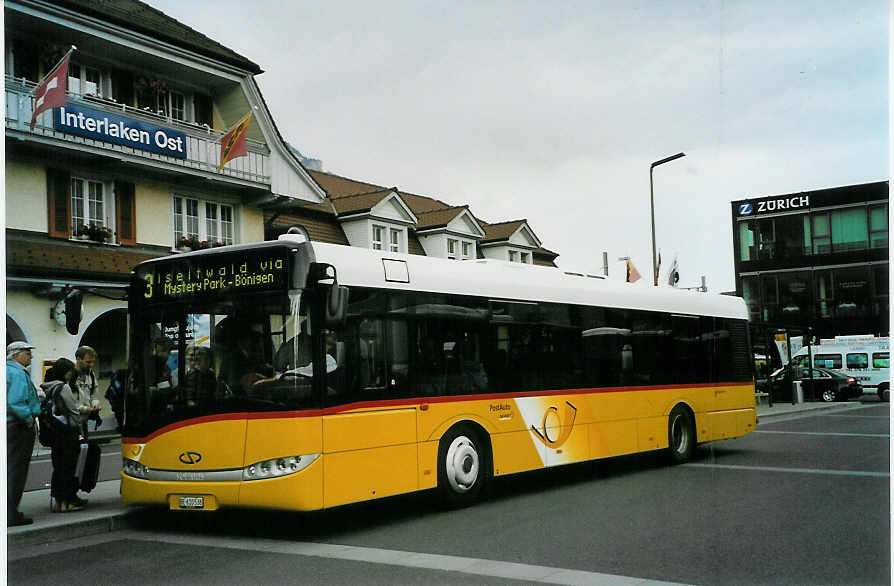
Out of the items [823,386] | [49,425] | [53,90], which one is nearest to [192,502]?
[49,425]

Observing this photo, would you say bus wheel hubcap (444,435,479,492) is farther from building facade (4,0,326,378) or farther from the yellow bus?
building facade (4,0,326,378)

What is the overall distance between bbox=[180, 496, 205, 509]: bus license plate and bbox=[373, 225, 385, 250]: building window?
18536 mm

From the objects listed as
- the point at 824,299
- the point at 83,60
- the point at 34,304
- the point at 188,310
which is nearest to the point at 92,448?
the point at 188,310

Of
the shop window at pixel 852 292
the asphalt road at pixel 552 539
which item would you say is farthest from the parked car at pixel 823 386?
the asphalt road at pixel 552 539

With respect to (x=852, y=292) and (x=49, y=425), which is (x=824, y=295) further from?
(x=49, y=425)

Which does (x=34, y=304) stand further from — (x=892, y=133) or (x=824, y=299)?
(x=824, y=299)

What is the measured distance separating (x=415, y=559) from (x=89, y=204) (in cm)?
1703

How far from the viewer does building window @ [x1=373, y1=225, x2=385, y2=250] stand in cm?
2722

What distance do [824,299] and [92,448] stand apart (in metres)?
43.0

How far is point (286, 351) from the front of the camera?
8570mm

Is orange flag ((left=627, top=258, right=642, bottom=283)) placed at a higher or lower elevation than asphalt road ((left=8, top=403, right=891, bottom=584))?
higher

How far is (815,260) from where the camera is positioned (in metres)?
44.8

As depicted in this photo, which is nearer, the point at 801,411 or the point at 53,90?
the point at 53,90

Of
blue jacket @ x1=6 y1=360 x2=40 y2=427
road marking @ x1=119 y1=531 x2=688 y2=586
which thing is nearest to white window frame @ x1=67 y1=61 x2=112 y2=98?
blue jacket @ x1=6 y1=360 x2=40 y2=427
